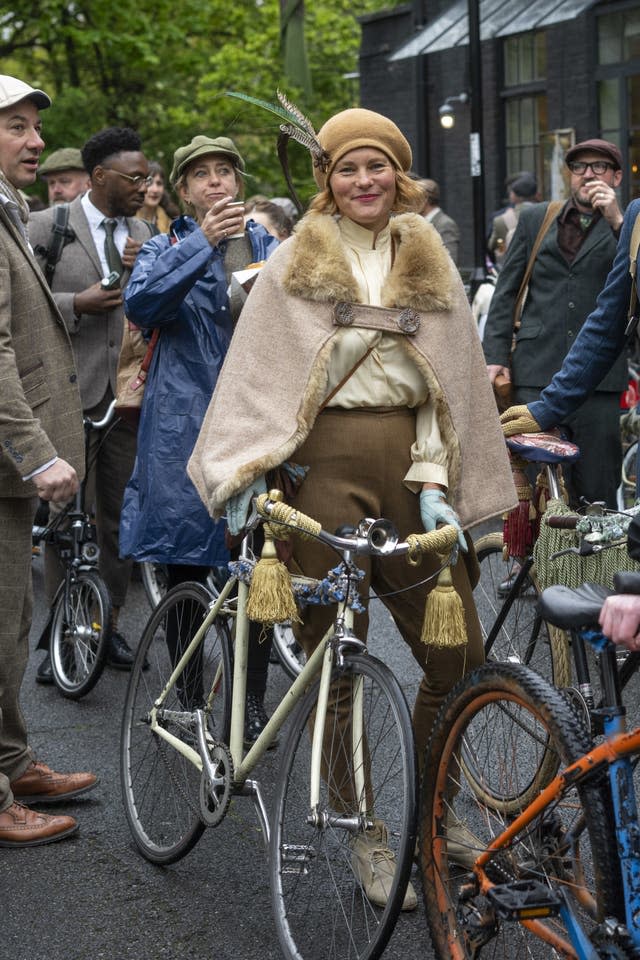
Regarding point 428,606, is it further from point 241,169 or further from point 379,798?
point 241,169

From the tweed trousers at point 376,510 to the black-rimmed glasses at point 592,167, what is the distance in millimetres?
3040

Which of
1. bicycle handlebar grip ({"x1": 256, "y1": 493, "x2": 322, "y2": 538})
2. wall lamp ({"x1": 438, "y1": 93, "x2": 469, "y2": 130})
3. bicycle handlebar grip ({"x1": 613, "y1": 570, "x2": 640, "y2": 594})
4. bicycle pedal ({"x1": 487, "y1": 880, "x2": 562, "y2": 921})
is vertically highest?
wall lamp ({"x1": 438, "y1": 93, "x2": 469, "y2": 130})

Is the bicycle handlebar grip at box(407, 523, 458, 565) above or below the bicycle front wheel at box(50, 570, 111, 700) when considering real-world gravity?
above

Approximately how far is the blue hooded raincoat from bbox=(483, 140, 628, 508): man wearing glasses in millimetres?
Answer: 1658

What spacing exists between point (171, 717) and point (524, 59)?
16.8 m

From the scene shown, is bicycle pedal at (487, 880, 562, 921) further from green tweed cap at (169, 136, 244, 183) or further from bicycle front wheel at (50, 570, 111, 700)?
bicycle front wheel at (50, 570, 111, 700)

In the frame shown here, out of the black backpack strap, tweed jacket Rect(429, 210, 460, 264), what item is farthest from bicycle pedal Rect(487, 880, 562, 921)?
tweed jacket Rect(429, 210, 460, 264)

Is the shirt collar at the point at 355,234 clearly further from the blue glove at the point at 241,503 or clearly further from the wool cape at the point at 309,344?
the blue glove at the point at 241,503

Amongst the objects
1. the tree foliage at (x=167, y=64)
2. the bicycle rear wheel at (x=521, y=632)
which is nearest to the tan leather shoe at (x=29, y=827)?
the bicycle rear wheel at (x=521, y=632)

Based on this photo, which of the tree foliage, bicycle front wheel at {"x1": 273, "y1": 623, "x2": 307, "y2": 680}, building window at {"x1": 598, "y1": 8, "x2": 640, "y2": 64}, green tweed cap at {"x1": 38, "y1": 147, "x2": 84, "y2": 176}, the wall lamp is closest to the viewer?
bicycle front wheel at {"x1": 273, "y1": 623, "x2": 307, "y2": 680}

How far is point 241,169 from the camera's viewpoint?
17.6ft

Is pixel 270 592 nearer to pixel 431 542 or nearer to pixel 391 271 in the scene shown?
pixel 431 542

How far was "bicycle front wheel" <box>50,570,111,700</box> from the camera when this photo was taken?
20.0 feet

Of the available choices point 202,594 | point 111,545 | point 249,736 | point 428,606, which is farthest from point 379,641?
point 428,606
